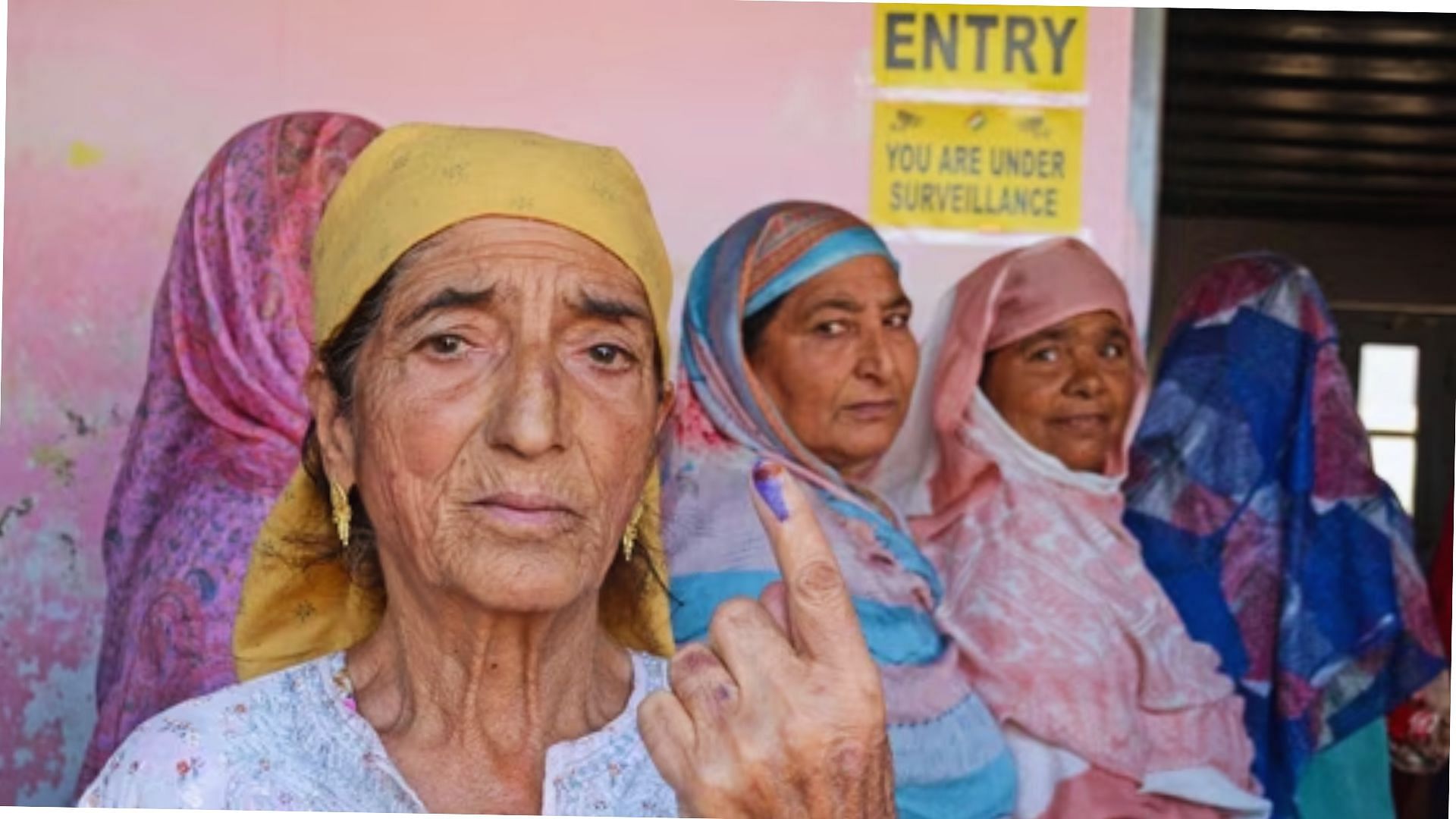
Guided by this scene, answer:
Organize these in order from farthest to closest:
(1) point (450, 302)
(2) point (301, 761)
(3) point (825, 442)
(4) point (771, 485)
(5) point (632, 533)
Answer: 1. (3) point (825, 442)
2. (4) point (771, 485)
3. (5) point (632, 533)
4. (1) point (450, 302)
5. (2) point (301, 761)

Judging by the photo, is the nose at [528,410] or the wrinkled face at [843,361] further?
the wrinkled face at [843,361]

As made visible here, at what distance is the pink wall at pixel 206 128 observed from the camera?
506 centimetres

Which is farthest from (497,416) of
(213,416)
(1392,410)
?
(1392,410)

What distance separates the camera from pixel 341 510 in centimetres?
455

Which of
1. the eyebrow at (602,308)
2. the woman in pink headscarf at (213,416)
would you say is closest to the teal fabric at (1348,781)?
the eyebrow at (602,308)

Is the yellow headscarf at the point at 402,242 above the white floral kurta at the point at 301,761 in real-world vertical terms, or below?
above

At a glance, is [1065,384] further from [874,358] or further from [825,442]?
[825,442]

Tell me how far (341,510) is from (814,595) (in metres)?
0.83

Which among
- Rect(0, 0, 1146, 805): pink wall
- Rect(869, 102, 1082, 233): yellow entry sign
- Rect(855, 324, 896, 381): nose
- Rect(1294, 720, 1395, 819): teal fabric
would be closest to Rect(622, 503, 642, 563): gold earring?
Rect(855, 324, 896, 381): nose

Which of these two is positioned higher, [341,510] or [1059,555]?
[341,510]

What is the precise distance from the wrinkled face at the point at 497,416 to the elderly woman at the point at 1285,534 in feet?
3.86

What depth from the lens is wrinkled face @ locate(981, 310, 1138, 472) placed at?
5.07 metres

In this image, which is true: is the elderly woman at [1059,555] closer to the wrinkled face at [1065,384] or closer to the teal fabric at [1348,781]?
the wrinkled face at [1065,384]

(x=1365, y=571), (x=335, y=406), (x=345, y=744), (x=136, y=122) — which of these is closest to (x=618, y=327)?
(x=335, y=406)
